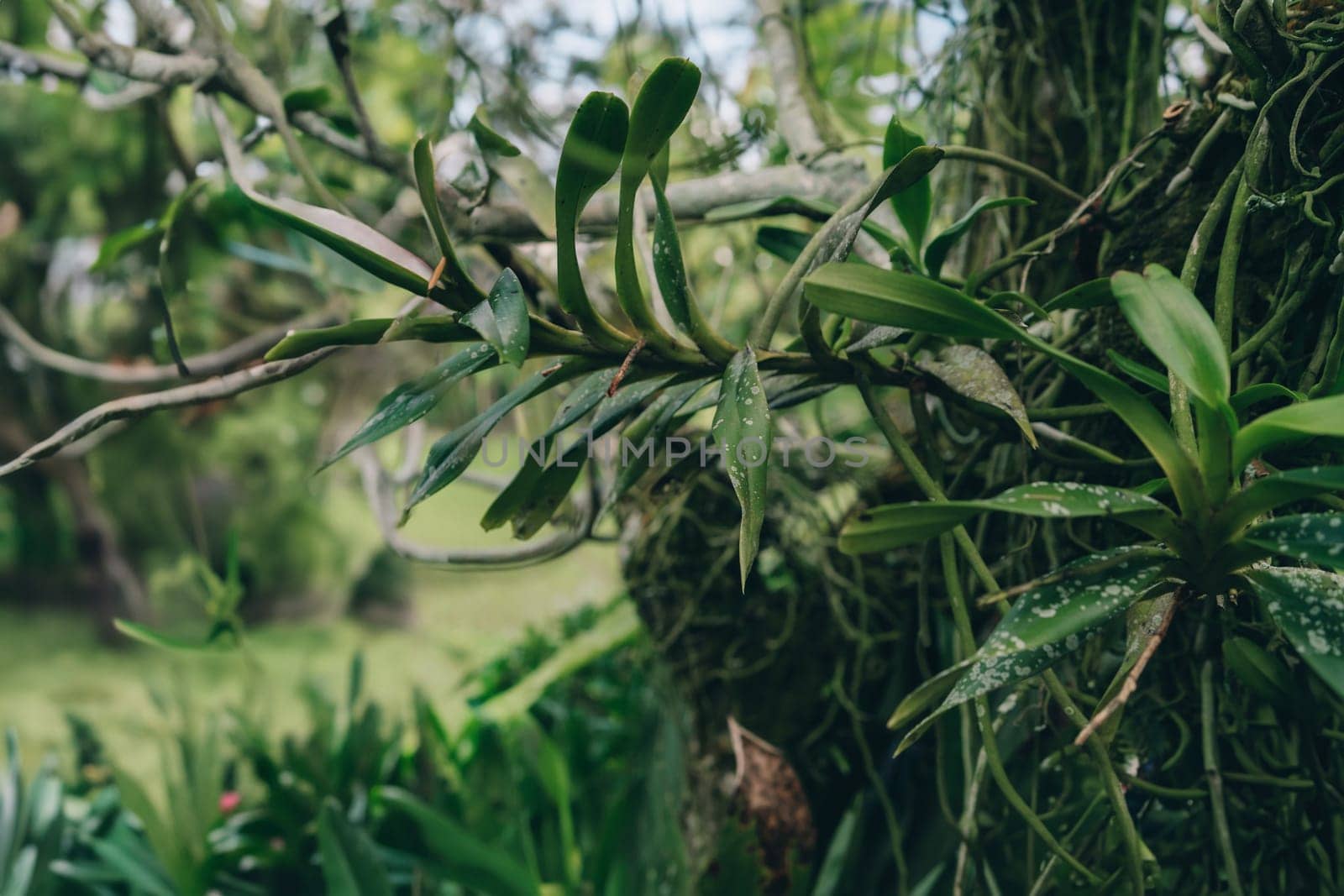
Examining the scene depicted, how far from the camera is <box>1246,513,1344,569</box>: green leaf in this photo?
258mm

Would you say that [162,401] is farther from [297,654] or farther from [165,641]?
[297,654]

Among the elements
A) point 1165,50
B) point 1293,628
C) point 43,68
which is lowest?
point 1293,628

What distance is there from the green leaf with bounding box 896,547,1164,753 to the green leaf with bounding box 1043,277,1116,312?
0.39 ft

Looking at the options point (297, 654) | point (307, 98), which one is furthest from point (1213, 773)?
point (297, 654)

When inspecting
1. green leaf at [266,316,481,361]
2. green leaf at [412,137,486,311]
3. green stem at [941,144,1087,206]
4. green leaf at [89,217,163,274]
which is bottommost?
green leaf at [266,316,481,361]

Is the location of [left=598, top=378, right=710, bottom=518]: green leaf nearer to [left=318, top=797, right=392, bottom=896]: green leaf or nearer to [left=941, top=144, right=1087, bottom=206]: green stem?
[left=941, top=144, right=1087, bottom=206]: green stem

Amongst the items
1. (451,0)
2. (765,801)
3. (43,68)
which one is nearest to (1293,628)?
(765,801)

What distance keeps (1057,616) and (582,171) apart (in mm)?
252

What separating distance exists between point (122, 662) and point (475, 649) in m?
1.32

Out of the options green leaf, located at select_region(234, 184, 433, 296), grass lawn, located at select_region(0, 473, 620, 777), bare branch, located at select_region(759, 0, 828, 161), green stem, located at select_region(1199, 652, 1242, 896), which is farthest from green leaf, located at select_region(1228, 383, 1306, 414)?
grass lawn, located at select_region(0, 473, 620, 777)

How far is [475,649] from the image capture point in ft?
6.75

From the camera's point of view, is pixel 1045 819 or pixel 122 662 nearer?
pixel 1045 819

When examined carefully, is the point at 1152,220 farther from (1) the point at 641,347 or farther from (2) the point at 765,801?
(2) the point at 765,801

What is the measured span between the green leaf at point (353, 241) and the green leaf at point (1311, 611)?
0.34 metres
